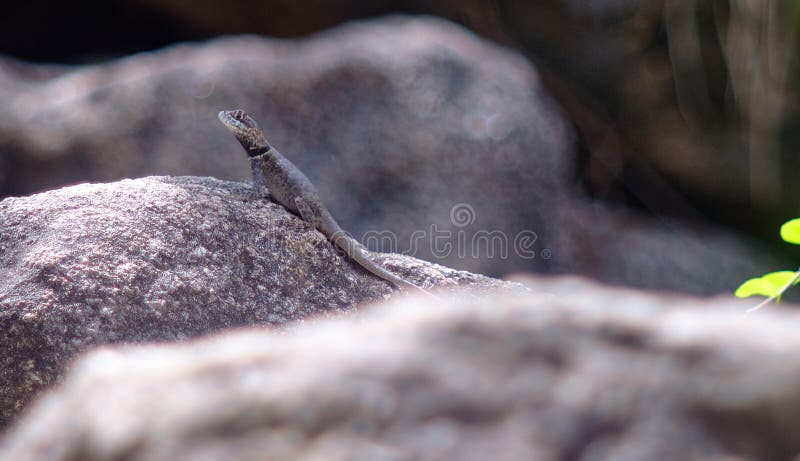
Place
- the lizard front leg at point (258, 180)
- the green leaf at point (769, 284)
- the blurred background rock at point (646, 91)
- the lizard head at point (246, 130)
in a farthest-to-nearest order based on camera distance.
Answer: the blurred background rock at point (646, 91)
the lizard head at point (246, 130)
the lizard front leg at point (258, 180)
the green leaf at point (769, 284)

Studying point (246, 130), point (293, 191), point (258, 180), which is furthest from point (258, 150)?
point (293, 191)

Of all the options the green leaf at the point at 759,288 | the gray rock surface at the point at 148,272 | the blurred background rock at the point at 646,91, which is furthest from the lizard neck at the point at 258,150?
the green leaf at the point at 759,288

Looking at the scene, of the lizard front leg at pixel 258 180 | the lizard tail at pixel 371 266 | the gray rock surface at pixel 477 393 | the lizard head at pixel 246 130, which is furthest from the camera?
the lizard head at pixel 246 130

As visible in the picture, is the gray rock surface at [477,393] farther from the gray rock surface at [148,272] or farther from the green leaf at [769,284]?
the gray rock surface at [148,272]

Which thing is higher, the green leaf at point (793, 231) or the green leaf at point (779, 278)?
the green leaf at point (793, 231)

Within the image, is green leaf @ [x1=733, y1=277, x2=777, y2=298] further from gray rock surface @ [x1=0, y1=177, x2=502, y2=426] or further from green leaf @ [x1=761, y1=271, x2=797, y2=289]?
gray rock surface @ [x1=0, y1=177, x2=502, y2=426]

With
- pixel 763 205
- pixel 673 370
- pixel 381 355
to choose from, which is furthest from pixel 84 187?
pixel 763 205

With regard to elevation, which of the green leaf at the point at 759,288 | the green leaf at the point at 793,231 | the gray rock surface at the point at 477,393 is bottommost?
the green leaf at the point at 759,288
